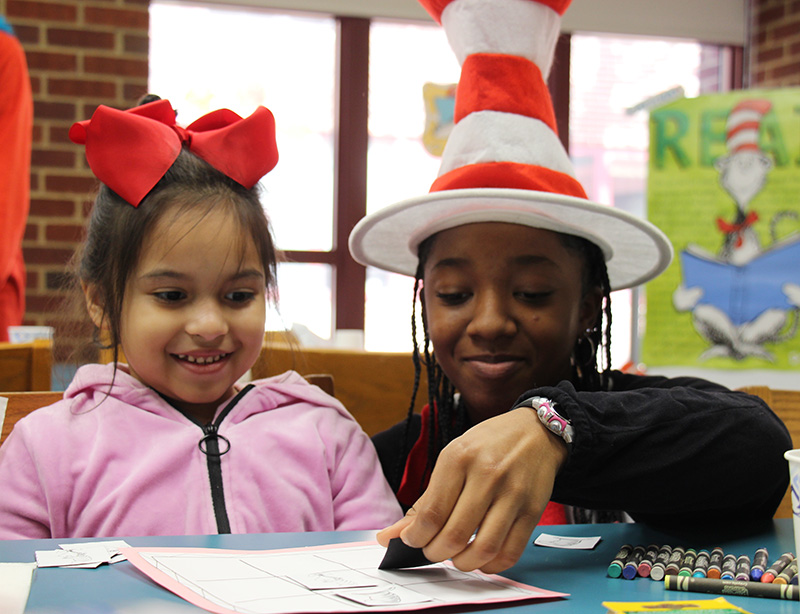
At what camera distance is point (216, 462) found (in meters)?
1.10

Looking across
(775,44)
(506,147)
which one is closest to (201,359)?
(506,147)

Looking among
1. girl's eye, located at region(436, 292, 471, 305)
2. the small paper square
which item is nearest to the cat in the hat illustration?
girl's eye, located at region(436, 292, 471, 305)

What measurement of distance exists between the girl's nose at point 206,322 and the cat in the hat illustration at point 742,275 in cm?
194

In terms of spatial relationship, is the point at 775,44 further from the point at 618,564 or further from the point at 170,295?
the point at 618,564

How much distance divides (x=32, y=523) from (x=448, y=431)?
633 millimetres

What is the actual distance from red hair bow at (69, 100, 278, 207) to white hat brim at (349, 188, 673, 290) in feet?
0.70

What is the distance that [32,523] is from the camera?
Result: 1020 mm

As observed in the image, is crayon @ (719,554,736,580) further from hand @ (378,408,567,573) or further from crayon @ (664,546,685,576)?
hand @ (378,408,567,573)

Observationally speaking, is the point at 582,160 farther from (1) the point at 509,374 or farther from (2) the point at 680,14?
(1) the point at 509,374

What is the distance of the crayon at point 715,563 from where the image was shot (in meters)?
0.68

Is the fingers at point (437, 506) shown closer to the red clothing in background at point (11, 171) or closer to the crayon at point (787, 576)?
the crayon at point (787, 576)

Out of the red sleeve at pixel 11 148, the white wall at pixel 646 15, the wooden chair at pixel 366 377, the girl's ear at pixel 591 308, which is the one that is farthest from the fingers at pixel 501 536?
the white wall at pixel 646 15

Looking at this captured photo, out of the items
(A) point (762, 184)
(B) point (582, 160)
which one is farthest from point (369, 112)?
(A) point (762, 184)

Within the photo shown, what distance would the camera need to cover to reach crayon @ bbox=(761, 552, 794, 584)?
649 millimetres
